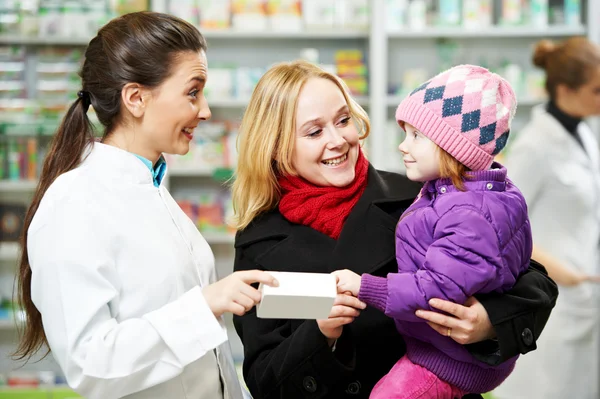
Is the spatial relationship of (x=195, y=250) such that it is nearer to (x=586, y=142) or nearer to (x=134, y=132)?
(x=134, y=132)

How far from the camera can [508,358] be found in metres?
1.69

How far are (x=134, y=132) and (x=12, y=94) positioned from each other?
11.6 ft

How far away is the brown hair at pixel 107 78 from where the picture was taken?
Answer: 1.72 metres

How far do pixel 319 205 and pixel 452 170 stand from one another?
40 cm

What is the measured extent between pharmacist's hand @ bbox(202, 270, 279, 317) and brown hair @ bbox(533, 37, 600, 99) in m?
2.68

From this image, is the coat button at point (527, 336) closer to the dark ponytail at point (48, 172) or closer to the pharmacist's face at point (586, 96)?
the dark ponytail at point (48, 172)

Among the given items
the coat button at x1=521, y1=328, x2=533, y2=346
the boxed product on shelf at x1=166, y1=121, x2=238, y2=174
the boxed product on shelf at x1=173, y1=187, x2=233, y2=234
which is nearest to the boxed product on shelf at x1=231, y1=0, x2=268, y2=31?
the boxed product on shelf at x1=166, y1=121, x2=238, y2=174

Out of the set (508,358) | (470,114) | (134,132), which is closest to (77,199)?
(134,132)

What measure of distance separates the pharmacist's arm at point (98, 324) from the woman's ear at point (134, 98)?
1.01ft

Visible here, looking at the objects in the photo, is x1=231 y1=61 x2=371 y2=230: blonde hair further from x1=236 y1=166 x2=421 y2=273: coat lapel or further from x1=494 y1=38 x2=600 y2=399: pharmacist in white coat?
x1=494 y1=38 x2=600 y2=399: pharmacist in white coat

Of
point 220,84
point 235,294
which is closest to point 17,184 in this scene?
point 220,84

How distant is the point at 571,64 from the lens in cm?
366

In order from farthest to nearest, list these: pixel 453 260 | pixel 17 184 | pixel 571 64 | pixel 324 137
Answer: pixel 17 184, pixel 571 64, pixel 324 137, pixel 453 260

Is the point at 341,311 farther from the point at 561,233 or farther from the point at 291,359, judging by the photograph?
the point at 561,233
